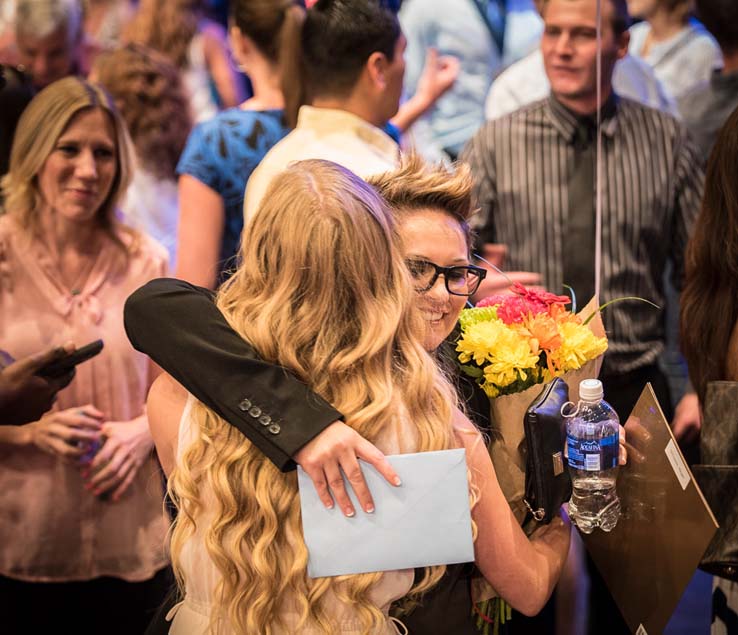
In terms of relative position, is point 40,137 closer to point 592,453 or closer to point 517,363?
point 517,363

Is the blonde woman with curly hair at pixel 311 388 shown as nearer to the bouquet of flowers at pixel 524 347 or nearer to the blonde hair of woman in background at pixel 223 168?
the bouquet of flowers at pixel 524 347

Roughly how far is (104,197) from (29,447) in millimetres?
720

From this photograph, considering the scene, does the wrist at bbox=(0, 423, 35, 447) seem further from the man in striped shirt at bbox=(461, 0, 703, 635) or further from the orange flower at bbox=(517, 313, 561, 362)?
the man in striped shirt at bbox=(461, 0, 703, 635)

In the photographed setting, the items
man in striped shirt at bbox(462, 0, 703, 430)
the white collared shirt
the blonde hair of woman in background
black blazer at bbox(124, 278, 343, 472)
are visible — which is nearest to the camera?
black blazer at bbox(124, 278, 343, 472)

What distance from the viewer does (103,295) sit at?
9.35 feet

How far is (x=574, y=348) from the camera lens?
6.29ft

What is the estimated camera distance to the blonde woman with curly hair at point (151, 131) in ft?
13.0

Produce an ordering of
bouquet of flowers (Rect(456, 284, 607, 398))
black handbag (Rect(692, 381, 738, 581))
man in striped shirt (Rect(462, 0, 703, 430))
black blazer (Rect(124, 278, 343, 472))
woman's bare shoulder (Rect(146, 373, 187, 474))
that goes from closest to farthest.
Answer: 1. black blazer (Rect(124, 278, 343, 472))
2. woman's bare shoulder (Rect(146, 373, 187, 474))
3. bouquet of flowers (Rect(456, 284, 607, 398))
4. black handbag (Rect(692, 381, 738, 581))
5. man in striped shirt (Rect(462, 0, 703, 430))

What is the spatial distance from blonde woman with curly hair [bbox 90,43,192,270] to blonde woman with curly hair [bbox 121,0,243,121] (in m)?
0.45

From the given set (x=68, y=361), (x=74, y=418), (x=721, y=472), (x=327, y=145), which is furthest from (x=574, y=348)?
(x=74, y=418)

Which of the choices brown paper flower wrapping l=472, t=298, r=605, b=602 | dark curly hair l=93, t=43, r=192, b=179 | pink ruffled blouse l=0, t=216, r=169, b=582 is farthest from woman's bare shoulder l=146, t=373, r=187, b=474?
dark curly hair l=93, t=43, r=192, b=179

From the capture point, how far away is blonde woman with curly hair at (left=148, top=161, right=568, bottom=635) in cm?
158

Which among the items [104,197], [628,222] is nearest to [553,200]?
[628,222]

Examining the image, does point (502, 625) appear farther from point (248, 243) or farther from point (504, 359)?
point (248, 243)
